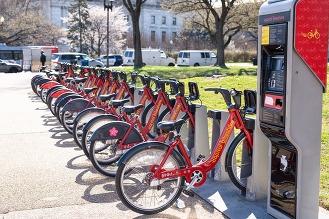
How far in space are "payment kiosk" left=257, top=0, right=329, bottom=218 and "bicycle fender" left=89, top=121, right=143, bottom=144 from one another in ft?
5.69

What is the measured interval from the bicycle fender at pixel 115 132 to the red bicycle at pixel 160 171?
874mm

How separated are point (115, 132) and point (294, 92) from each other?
7.30 ft

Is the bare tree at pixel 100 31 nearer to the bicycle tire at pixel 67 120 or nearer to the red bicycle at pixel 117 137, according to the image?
the bicycle tire at pixel 67 120

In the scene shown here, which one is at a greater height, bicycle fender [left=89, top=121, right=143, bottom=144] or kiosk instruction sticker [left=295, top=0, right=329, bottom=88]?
kiosk instruction sticker [left=295, top=0, right=329, bottom=88]

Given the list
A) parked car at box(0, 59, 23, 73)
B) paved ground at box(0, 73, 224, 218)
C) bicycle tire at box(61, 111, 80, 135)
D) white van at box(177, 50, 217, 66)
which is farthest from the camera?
white van at box(177, 50, 217, 66)

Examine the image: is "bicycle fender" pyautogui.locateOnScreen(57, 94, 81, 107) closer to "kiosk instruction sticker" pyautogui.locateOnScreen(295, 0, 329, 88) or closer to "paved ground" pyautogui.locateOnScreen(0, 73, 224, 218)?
"paved ground" pyautogui.locateOnScreen(0, 73, 224, 218)

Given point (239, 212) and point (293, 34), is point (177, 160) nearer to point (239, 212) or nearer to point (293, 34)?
point (239, 212)

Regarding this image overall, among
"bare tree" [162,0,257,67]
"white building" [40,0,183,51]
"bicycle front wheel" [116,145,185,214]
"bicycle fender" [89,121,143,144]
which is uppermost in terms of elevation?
"white building" [40,0,183,51]

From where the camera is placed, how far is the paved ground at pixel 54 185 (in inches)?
167

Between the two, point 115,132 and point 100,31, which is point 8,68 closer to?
point 100,31

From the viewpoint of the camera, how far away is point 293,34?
3480 mm

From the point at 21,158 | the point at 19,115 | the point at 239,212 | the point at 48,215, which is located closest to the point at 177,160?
the point at 239,212

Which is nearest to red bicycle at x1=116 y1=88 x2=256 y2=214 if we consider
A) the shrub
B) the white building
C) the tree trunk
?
the tree trunk

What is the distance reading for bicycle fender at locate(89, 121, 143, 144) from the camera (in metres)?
5.07
